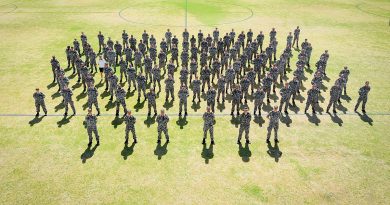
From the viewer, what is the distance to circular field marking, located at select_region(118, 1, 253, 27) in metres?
38.2

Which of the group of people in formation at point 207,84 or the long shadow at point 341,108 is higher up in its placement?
the group of people in formation at point 207,84

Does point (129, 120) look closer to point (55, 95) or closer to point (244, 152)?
point (244, 152)

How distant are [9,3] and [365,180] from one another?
184ft

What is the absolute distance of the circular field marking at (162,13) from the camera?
Answer: 3825cm

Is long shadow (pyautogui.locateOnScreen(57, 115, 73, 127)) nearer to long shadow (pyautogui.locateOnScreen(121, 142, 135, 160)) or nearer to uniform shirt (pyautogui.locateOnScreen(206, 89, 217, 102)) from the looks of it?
long shadow (pyautogui.locateOnScreen(121, 142, 135, 160))

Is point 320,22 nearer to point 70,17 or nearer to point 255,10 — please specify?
point 255,10

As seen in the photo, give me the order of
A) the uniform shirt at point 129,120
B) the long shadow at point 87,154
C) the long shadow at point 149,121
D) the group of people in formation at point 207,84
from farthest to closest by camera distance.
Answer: the long shadow at point 149,121, the group of people in formation at point 207,84, the uniform shirt at point 129,120, the long shadow at point 87,154

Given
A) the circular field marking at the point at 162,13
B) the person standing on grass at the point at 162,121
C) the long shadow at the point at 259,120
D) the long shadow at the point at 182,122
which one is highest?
the circular field marking at the point at 162,13

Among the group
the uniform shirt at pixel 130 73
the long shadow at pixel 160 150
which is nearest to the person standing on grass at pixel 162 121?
the long shadow at pixel 160 150

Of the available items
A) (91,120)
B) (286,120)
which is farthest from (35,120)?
(286,120)

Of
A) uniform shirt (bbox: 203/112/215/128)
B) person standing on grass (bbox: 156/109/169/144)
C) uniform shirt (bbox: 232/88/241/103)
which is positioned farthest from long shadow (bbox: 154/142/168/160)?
uniform shirt (bbox: 232/88/241/103)

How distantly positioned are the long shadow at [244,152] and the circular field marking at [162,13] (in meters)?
24.7

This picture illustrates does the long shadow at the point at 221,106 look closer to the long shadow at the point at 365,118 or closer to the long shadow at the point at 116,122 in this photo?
the long shadow at the point at 116,122

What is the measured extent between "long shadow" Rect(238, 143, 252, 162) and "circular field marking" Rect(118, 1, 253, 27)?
24.7 metres
